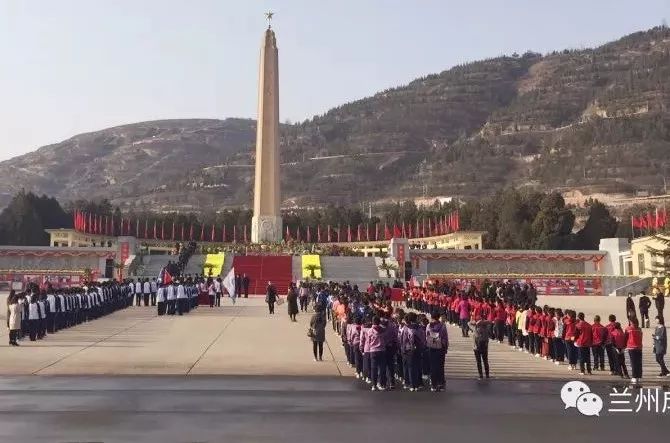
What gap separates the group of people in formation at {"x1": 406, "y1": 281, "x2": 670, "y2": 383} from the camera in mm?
12680

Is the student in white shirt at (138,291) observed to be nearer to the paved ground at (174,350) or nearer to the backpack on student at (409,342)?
the paved ground at (174,350)

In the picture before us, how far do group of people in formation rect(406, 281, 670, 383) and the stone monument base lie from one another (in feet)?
95.9

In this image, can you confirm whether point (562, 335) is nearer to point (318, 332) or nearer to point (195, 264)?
point (318, 332)

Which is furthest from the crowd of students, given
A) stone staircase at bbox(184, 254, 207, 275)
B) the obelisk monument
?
the obelisk monument

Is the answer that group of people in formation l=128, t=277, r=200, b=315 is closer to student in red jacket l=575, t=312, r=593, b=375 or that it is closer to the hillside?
student in red jacket l=575, t=312, r=593, b=375

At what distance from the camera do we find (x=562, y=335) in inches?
575

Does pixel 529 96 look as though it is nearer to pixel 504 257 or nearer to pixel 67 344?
pixel 504 257

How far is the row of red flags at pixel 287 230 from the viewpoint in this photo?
60.9m

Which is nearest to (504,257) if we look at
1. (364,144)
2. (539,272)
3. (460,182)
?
(539,272)

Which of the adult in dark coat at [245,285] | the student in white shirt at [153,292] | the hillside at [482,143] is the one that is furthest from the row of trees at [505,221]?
the hillside at [482,143]

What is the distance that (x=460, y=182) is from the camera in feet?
450

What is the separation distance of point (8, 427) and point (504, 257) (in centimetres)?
4231

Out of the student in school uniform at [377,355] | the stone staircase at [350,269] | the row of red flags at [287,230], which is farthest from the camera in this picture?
the row of red flags at [287,230]

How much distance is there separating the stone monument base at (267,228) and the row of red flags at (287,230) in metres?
5.87
